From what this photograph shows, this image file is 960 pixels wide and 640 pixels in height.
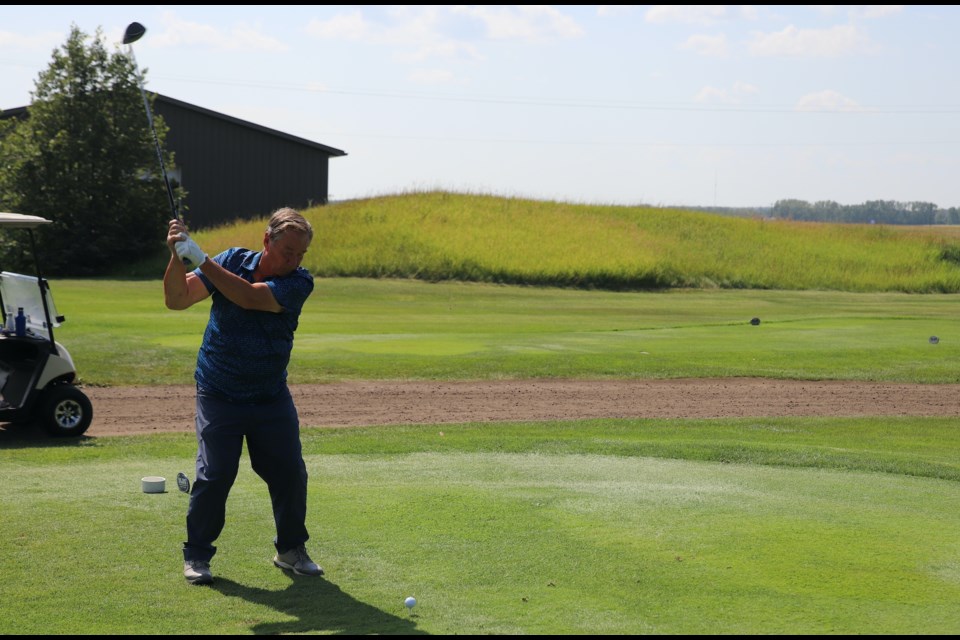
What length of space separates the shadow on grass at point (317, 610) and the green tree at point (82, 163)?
4211cm

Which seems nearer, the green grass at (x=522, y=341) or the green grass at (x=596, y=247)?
the green grass at (x=522, y=341)

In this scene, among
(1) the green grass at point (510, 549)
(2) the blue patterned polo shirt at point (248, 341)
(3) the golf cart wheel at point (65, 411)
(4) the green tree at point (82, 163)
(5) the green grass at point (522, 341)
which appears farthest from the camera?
(4) the green tree at point (82, 163)

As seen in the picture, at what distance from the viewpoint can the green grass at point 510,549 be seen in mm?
5438

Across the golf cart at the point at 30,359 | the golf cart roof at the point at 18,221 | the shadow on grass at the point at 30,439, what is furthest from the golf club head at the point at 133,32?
the shadow on grass at the point at 30,439

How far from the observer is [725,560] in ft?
21.0

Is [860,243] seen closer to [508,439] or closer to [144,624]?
[508,439]

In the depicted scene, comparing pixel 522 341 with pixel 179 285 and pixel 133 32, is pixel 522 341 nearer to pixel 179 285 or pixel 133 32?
pixel 133 32

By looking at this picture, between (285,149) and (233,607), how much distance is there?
173 ft

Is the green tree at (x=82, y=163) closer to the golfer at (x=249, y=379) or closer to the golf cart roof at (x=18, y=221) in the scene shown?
the golf cart roof at (x=18, y=221)

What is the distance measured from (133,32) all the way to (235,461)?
8.58ft

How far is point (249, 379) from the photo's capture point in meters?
6.02

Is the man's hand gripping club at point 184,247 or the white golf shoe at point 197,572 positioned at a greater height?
the man's hand gripping club at point 184,247

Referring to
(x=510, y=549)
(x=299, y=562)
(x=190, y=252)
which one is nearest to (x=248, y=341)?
(x=190, y=252)

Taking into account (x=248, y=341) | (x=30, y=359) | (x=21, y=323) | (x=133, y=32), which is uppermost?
(x=133, y=32)
